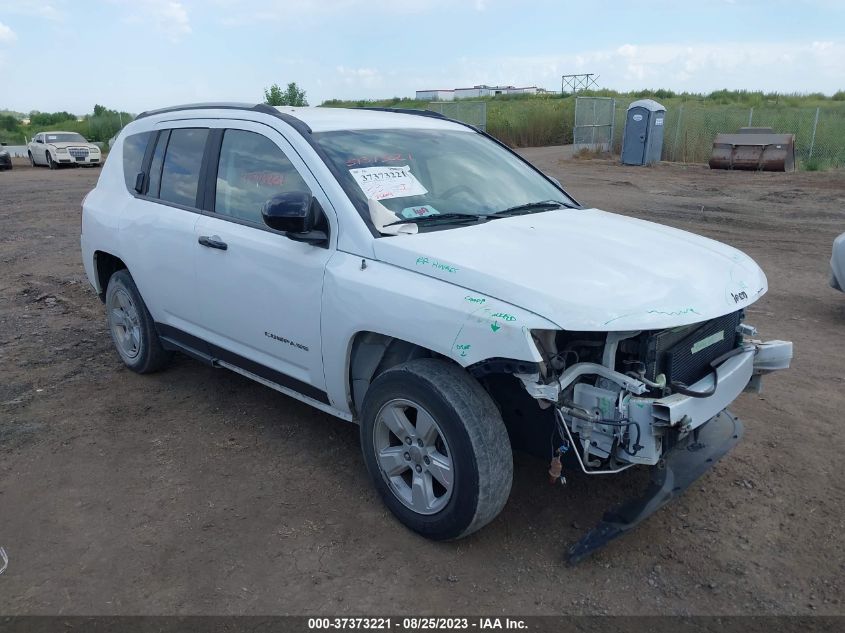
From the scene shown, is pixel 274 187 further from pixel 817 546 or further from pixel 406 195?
pixel 817 546

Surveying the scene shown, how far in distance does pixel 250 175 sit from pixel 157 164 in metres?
1.16

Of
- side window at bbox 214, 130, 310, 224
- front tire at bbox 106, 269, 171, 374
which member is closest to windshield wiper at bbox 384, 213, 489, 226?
side window at bbox 214, 130, 310, 224

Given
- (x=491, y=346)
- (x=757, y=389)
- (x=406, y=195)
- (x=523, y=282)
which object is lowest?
(x=757, y=389)

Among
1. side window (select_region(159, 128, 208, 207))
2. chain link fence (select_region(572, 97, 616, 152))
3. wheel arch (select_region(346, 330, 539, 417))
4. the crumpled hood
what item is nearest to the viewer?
the crumpled hood

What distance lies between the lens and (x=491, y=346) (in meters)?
2.86

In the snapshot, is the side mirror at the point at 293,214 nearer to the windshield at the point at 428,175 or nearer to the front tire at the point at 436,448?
the windshield at the point at 428,175

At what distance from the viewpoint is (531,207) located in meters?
4.14

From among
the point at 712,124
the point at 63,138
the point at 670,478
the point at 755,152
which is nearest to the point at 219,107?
the point at 670,478

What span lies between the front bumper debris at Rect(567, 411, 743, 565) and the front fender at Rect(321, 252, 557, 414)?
36.0 inches

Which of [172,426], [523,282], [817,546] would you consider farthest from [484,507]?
[172,426]

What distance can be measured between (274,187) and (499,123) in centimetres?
3035

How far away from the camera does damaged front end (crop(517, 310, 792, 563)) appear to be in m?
2.87

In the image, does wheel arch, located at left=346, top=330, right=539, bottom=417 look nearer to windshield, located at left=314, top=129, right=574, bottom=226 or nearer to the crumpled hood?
the crumpled hood

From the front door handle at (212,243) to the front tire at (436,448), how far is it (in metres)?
1.35
